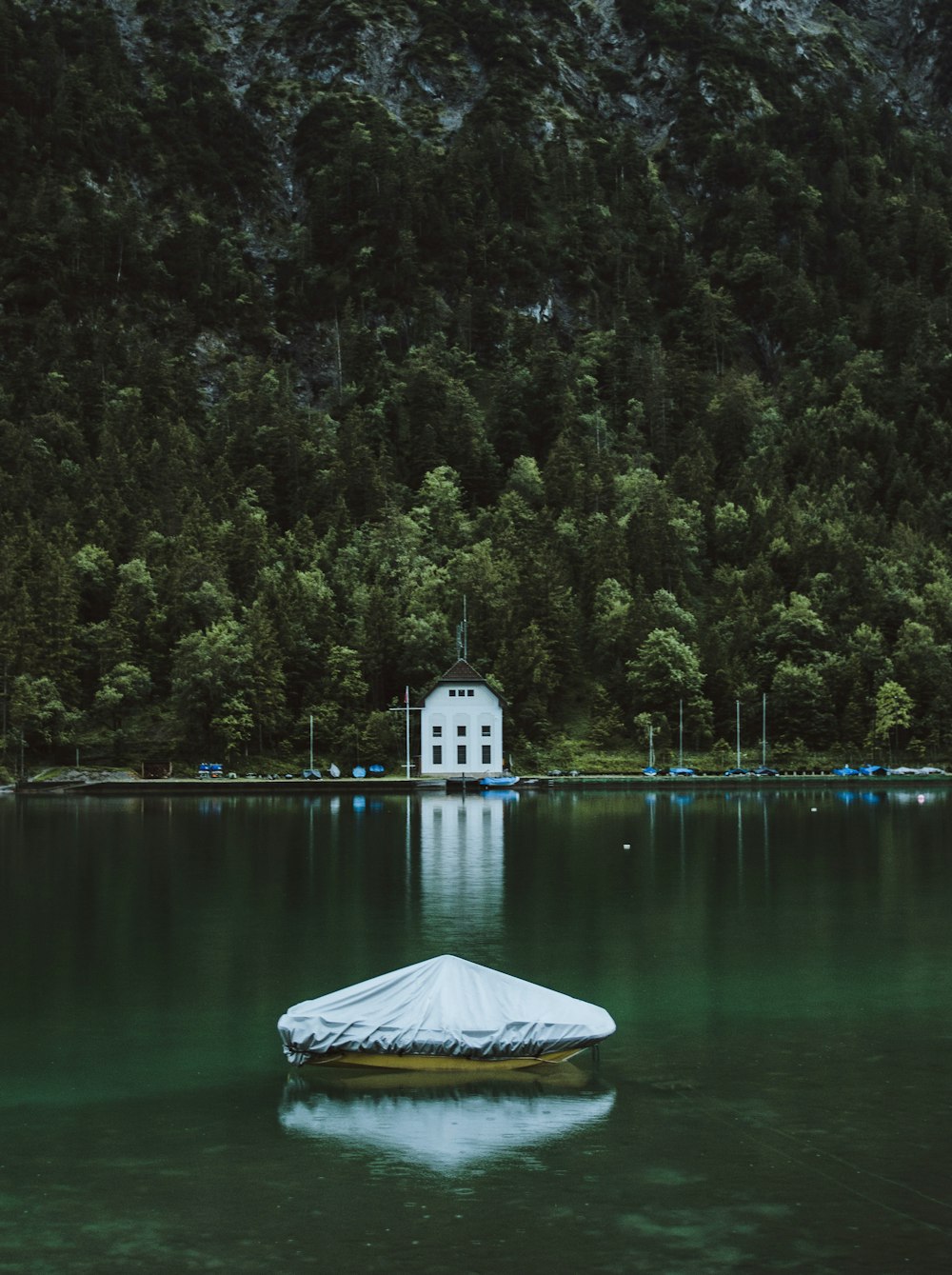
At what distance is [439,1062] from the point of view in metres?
24.6

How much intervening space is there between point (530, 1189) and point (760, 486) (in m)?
183

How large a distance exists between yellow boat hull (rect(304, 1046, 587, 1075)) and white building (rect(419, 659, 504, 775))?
103 meters

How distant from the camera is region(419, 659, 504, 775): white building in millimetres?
129000

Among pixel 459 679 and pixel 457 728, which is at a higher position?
pixel 459 679

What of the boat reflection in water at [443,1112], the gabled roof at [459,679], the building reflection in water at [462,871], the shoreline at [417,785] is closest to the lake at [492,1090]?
the boat reflection in water at [443,1112]

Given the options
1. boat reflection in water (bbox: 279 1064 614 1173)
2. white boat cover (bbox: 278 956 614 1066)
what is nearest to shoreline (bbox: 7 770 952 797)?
white boat cover (bbox: 278 956 614 1066)

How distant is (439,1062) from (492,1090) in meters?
1.06

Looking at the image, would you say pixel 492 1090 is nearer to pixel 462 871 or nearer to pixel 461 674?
pixel 462 871

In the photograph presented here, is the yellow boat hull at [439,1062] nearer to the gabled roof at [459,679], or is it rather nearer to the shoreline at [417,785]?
the shoreline at [417,785]

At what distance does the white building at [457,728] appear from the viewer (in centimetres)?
12900

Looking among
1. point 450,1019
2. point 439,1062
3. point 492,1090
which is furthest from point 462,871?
point 492,1090

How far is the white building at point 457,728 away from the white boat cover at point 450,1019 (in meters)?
104

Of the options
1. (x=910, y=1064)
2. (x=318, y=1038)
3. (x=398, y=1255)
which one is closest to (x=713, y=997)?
(x=910, y=1064)

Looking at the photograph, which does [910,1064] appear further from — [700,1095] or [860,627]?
[860,627]
